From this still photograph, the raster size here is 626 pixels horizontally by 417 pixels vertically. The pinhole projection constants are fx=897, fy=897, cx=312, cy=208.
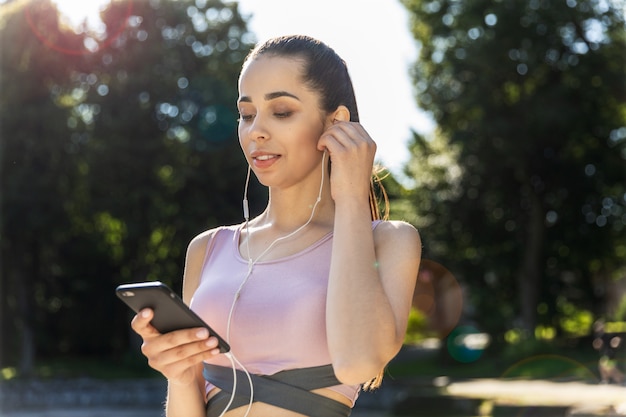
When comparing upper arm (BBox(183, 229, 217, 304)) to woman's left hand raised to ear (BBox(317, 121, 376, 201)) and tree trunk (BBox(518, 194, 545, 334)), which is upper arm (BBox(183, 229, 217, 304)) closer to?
woman's left hand raised to ear (BBox(317, 121, 376, 201))

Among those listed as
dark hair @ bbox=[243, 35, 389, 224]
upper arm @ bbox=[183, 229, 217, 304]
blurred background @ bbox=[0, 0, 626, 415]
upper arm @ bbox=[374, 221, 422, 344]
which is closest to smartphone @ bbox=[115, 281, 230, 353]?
upper arm @ bbox=[374, 221, 422, 344]

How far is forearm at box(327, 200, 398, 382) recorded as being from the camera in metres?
2.22

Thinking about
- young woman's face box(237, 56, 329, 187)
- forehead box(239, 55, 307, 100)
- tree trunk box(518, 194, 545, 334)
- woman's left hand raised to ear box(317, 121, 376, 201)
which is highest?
forehead box(239, 55, 307, 100)

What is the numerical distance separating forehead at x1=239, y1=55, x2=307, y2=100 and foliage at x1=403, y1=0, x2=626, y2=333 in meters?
29.5

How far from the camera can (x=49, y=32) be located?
29328 mm

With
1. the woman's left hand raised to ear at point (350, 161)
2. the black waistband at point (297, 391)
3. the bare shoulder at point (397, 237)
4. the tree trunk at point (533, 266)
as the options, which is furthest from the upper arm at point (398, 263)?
the tree trunk at point (533, 266)

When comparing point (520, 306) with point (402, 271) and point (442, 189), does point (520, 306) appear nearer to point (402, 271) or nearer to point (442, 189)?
point (442, 189)

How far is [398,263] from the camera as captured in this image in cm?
238

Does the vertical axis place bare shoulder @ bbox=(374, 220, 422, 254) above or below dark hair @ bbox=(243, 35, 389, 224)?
below

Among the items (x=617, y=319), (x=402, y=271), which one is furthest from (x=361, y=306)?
(x=617, y=319)

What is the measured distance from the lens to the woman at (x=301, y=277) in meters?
2.25

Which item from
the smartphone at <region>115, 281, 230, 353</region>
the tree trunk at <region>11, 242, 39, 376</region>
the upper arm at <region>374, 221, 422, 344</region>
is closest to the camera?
the smartphone at <region>115, 281, 230, 353</region>

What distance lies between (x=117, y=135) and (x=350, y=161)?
2784 centimetres

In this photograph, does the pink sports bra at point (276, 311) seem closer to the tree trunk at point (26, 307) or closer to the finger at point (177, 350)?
the finger at point (177, 350)
